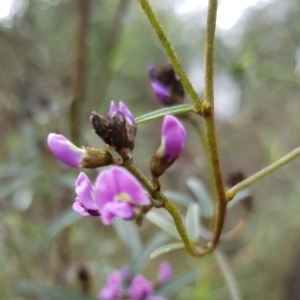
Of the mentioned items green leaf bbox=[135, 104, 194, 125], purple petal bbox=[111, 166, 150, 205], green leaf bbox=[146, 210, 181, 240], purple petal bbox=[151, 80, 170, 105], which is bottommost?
green leaf bbox=[146, 210, 181, 240]

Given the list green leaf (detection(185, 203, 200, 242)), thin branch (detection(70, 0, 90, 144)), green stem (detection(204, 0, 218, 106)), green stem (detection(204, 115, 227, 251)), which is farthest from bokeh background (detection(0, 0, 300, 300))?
green stem (detection(204, 0, 218, 106))

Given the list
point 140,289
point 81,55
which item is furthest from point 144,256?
point 81,55

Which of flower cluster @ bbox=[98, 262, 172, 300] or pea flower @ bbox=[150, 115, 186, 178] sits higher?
pea flower @ bbox=[150, 115, 186, 178]

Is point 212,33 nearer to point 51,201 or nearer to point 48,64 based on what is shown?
point 51,201

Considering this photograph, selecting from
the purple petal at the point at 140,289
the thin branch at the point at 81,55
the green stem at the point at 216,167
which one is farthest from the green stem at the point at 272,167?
the thin branch at the point at 81,55

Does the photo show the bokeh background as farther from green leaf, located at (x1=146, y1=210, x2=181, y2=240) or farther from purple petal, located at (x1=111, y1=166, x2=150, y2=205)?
purple petal, located at (x1=111, y1=166, x2=150, y2=205)

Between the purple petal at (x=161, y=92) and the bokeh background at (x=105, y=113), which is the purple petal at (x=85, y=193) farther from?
the bokeh background at (x=105, y=113)
